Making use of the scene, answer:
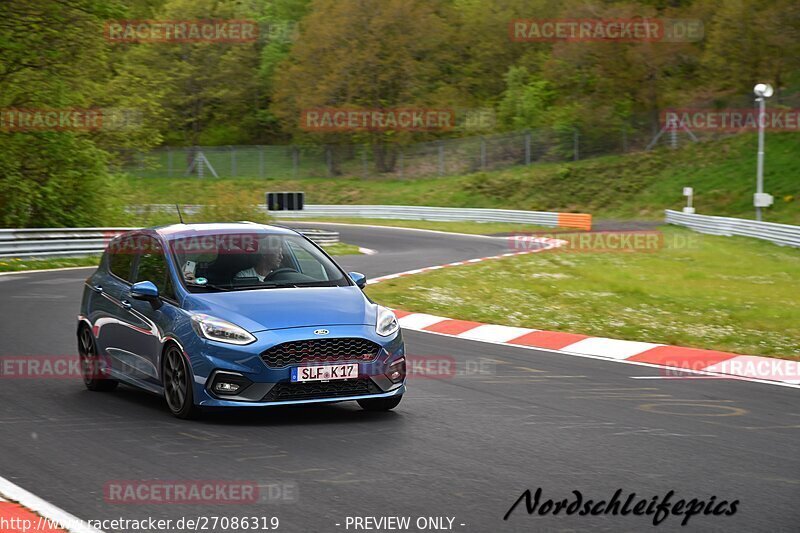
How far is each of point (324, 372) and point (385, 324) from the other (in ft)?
2.51

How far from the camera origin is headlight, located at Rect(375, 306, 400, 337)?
875 cm

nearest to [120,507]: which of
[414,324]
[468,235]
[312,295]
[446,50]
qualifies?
[312,295]

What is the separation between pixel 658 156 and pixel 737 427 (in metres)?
55.1

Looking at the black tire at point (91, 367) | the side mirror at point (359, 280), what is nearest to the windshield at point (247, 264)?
the side mirror at point (359, 280)

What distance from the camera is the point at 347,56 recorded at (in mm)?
71812

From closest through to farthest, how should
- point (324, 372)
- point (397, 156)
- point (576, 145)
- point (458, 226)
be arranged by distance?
point (324, 372) → point (458, 226) → point (576, 145) → point (397, 156)

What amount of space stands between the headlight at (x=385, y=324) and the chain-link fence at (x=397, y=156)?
5624 cm

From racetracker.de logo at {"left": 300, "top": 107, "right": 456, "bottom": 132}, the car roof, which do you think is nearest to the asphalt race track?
the car roof

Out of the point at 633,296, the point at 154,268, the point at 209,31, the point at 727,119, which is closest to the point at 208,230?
the point at 154,268

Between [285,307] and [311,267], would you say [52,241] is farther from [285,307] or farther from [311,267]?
[285,307]

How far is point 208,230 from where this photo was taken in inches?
387

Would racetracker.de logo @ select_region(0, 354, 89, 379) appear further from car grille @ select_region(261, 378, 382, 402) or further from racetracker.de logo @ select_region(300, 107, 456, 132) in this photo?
racetracker.de logo @ select_region(300, 107, 456, 132)

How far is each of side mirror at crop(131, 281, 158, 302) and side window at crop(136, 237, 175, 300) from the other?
0.41 ft

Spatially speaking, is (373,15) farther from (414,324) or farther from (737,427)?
(737,427)
